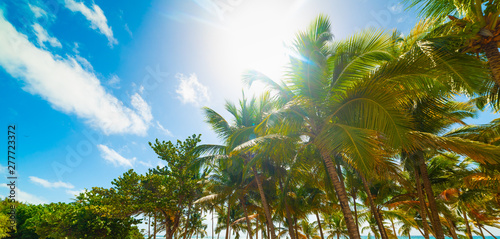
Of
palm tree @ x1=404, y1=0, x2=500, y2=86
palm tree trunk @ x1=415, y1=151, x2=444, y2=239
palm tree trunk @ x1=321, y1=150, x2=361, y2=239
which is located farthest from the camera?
palm tree trunk @ x1=415, y1=151, x2=444, y2=239

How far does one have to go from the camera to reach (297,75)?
642 cm

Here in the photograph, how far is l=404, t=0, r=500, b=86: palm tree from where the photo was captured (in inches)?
171

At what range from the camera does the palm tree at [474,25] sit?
4332mm

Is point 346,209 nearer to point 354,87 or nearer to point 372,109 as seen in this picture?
point 372,109

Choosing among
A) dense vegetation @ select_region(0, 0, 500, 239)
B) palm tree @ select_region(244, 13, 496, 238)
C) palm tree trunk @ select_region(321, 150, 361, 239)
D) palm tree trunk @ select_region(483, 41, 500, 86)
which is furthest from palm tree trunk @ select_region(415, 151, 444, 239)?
palm tree trunk @ select_region(483, 41, 500, 86)

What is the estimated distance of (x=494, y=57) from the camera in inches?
176

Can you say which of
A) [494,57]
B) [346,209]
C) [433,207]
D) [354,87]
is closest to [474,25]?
[494,57]

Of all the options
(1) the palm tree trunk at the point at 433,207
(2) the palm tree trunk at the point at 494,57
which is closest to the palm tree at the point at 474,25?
(2) the palm tree trunk at the point at 494,57

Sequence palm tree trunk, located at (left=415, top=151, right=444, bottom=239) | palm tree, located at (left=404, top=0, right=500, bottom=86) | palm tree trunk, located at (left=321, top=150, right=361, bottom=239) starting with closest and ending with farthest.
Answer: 1. palm tree, located at (left=404, top=0, right=500, bottom=86)
2. palm tree trunk, located at (left=321, top=150, right=361, bottom=239)
3. palm tree trunk, located at (left=415, top=151, right=444, bottom=239)

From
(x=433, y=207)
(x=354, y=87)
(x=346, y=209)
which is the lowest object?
(x=433, y=207)

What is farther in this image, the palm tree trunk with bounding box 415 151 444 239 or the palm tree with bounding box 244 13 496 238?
the palm tree trunk with bounding box 415 151 444 239

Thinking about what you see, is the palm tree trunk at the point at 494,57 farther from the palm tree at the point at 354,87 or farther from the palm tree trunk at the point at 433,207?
the palm tree trunk at the point at 433,207

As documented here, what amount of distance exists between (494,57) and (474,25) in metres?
0.87

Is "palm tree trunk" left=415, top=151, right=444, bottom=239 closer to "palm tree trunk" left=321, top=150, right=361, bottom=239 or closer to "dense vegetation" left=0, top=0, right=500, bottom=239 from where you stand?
"dense vegetation" left=0, top=0, right=500, bottom=239
